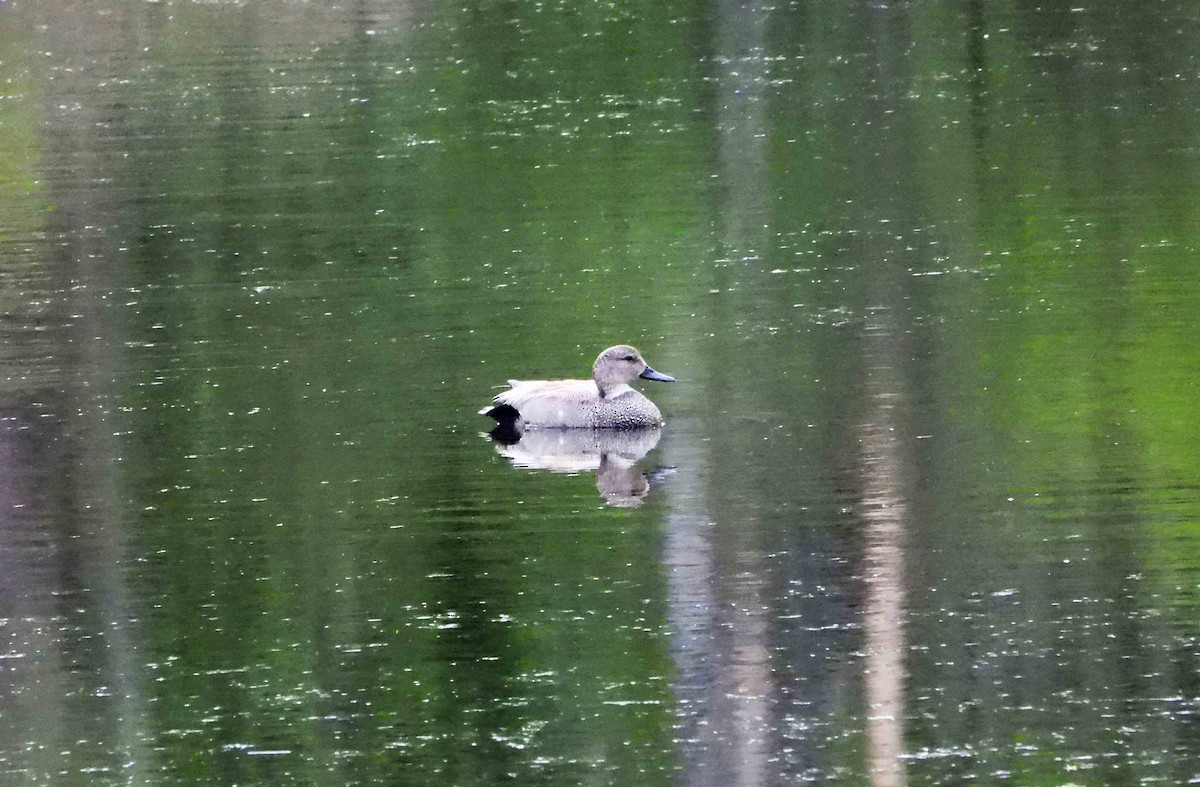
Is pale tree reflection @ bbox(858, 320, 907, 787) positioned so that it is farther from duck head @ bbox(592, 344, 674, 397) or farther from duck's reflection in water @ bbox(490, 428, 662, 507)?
duck head @ bbox(592, 344, 674, 397)

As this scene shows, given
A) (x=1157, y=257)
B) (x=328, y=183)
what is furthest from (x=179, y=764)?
(x=328, y=183)

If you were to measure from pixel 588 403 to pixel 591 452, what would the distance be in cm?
52

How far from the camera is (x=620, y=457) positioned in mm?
13625

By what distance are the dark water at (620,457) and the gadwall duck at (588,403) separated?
0.25 metres

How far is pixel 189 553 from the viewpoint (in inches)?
469

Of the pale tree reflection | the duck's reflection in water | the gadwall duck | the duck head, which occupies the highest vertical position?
the duck head

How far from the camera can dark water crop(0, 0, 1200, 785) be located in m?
9.48

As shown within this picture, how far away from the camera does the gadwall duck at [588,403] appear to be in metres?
14.2

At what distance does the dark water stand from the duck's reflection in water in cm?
5

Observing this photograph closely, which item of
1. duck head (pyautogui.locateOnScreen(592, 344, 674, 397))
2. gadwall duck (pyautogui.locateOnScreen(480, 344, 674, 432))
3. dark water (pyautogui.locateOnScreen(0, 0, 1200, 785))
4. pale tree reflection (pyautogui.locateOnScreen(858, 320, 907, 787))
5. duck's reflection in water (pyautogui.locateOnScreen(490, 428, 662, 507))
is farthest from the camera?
duck head (pyautogui.locateOnScreen(592, 344, 674, 397))

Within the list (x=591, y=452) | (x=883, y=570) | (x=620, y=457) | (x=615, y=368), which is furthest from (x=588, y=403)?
(x=883, y=570)

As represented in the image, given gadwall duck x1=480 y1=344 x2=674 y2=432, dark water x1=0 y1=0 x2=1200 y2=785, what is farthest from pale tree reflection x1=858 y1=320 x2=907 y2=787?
gadwall duck x1=480 y1=344 x2=674 y2=432

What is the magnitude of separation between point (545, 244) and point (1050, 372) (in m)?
7.26

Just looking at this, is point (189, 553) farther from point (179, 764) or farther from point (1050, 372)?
point (1050, 372)
